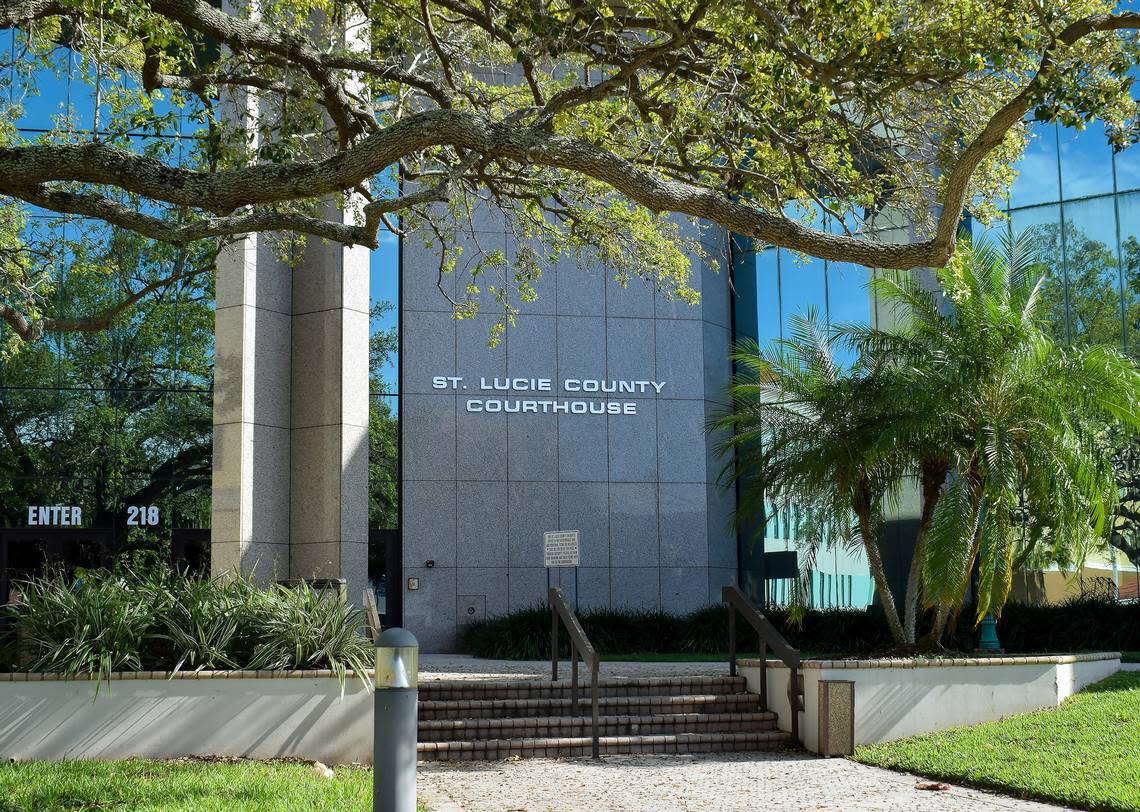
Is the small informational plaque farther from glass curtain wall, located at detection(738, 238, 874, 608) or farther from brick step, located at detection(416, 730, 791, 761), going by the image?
glass curtain wall, located at detection(738, 238, 874, 608)

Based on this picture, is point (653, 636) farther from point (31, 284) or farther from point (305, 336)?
point (31, 284)

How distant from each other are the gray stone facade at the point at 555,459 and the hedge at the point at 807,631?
96 centimetres

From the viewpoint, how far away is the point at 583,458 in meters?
22.5

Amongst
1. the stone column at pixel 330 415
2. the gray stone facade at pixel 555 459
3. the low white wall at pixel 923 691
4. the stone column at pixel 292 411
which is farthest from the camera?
the gray stone facade at pixel 555 459

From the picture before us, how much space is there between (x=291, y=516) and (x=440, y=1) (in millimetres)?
11346

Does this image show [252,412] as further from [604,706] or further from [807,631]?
[604,706]

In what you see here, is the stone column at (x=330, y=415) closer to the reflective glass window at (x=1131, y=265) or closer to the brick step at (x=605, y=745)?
the brick step at (x=605, y=745)

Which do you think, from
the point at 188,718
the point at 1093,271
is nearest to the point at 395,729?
the point at 188,718

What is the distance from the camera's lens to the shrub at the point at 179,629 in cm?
969

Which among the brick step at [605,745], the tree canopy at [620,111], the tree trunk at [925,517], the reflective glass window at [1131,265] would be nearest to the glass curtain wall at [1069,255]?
the reflective glass window at [1131,265]

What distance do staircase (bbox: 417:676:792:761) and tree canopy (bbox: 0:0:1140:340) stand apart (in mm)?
4504

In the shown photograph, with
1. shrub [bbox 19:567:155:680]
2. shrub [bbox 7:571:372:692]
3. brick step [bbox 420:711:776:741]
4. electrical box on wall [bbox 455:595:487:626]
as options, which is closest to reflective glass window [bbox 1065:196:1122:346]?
electrical box on wall [bbox 455:595:487:626]

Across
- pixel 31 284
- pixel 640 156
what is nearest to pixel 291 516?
pixel 31 284

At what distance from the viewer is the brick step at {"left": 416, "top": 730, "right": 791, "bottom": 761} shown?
10492mm
